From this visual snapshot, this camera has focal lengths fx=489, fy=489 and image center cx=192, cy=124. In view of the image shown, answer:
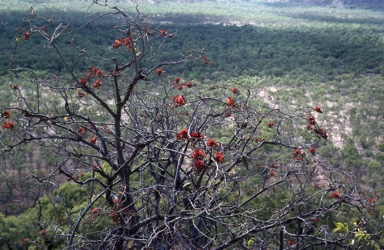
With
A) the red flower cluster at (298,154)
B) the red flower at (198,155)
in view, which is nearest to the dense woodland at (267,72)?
the red flower cluster at (298,154)

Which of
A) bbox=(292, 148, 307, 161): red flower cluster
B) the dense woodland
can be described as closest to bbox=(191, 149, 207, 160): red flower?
the dense woodland

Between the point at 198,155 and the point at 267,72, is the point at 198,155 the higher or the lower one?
the higher one

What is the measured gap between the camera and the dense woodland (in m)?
7.26

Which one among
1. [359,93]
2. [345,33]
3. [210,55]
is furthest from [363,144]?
[345,33]

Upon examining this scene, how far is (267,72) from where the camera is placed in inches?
676

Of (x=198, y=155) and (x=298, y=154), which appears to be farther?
(x=298, y=154)

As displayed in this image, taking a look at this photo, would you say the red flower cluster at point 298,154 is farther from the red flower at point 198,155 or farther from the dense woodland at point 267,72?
the red flower at point 198,155

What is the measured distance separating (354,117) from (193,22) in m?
20.2

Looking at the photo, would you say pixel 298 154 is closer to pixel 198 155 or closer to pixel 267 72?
pixel 198 155

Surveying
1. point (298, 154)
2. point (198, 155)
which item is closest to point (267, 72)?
point (298, 154)

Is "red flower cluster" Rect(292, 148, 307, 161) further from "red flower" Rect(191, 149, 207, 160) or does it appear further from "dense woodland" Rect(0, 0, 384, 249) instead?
"red flower" Rect(191, 149, 207, 160)

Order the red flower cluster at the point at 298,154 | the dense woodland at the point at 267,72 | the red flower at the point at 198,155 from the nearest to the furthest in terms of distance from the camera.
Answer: the red flower at the point at 198,155, the red flower cluster at the point at 298,154, the dense woodland at the point at 267,72

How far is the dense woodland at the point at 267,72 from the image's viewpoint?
7.26m

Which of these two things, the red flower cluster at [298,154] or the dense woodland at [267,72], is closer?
the red flower cluster at [298,154]
